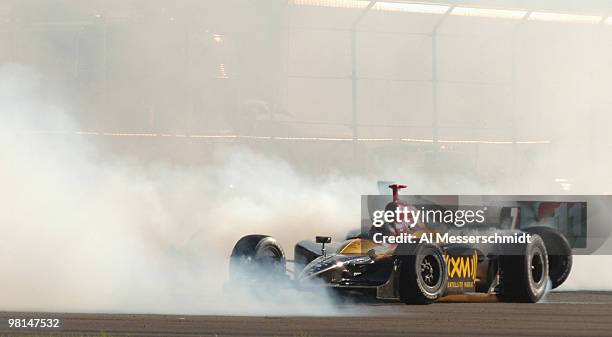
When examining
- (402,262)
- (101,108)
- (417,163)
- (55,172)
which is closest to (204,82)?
(101,108)

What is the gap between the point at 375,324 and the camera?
1160cm

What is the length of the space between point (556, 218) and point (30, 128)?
8.33m

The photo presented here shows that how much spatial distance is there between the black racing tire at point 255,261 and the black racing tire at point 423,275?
2145 mm

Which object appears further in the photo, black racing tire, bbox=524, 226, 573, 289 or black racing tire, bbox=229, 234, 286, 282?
black racing tire, bbox=524, 226, 573, 289

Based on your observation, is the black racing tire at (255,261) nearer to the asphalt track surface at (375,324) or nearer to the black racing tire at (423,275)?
the black racing tire at (423,275)

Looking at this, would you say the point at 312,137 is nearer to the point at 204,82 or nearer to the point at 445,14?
the point at 204,82

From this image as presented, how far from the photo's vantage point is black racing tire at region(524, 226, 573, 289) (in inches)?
655

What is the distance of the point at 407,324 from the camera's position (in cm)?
1164

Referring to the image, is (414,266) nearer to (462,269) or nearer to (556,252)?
(462,269)

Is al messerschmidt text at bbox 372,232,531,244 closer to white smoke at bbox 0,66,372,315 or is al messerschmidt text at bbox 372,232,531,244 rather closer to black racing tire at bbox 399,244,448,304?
black racing tire at bbox 399,244,448,304

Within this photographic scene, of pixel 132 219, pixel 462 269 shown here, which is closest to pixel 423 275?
pixel 462 269

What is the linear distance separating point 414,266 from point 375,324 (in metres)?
2.79

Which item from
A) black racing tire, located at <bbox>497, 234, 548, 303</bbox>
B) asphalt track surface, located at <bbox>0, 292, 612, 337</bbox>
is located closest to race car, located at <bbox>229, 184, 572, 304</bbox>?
black racing tire, located at <bbox>497, 234, 548, 303</bbox>

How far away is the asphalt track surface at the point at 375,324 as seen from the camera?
10.6 metres
